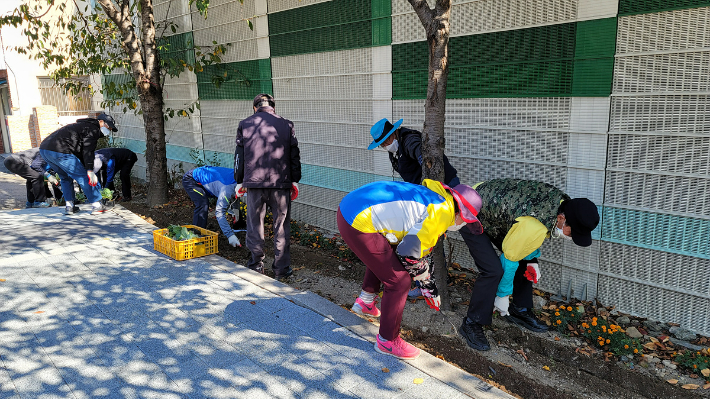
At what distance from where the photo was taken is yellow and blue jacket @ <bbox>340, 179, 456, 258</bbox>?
11.2 feet

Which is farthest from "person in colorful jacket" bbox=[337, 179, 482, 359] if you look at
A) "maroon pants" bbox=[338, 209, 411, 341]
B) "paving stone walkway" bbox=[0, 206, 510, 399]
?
"paving stone walkway" bbox=[0, 206, 510, 399]

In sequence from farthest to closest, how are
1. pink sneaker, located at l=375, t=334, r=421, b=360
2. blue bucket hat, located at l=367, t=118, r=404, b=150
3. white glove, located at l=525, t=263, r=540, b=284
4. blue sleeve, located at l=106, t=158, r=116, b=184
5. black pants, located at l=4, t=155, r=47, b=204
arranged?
blue sleeve, located at l=106, t=158, r=116, b=184
black pants, located at l=4, t=155, r=47, b=204
blue bucket hat, located at l=367, t=118, r=404, b=150
white glove, located at l=525, t=263, r=540, b=284
pink sneaker, located at l=375, t=334, r=421, b=360

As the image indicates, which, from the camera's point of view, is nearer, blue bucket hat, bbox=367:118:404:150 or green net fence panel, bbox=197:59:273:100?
blue bucket hat, bbox=367:118:404:150

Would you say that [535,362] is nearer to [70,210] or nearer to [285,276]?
[285,276]

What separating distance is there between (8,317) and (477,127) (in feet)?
16.4

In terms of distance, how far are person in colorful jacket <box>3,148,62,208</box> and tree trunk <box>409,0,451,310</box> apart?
27.0 ft

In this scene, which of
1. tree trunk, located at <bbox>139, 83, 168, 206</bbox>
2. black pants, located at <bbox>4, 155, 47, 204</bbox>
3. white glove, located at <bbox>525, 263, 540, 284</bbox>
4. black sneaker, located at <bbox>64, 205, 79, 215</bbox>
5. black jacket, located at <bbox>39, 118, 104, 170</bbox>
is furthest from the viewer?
black pants, located at <bbox>4, 155, 47, 204</bbox>

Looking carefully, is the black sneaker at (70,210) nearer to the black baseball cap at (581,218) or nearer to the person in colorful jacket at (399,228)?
the person in colorful jacket at (399,228)

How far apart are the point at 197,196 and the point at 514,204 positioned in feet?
14.5

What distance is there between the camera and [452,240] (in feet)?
19.9

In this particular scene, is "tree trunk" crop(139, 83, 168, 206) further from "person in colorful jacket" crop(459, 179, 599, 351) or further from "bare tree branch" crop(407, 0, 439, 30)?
"person in colorful jacket" crop(459, 179, 599, 351)

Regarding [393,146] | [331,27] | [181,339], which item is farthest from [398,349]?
[331,27]

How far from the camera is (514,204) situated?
4316mm

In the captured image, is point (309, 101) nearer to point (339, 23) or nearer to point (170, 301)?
point (339, 23)
